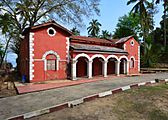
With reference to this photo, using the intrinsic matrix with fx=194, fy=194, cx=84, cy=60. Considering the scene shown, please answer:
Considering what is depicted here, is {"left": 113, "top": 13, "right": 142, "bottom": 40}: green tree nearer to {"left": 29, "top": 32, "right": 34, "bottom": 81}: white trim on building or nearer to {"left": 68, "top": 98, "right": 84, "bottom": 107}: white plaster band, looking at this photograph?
{"left": 29, "top": 32, "right": 34, "bottom": 81}: white trim on building

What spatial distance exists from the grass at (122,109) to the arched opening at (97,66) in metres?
11.8

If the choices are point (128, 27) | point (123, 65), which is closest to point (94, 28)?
point (128, 27)

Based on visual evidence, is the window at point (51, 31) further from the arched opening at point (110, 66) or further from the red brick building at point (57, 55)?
the arched opening at point (110, 66)

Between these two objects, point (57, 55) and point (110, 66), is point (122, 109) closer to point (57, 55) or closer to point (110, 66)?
point (57, 55)

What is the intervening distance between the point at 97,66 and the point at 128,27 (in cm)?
3133

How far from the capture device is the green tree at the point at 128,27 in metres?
50.6

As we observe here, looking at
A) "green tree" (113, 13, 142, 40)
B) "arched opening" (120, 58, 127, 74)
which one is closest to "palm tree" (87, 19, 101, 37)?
"green tree" (113, 13, 142, 40)

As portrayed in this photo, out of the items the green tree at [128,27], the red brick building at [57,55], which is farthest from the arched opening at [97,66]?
the green tree at [128,27]

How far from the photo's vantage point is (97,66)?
24891 millimetres

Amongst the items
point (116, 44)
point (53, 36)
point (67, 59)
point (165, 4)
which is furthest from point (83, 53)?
point (165, 4)

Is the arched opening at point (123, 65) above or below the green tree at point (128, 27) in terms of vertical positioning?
below

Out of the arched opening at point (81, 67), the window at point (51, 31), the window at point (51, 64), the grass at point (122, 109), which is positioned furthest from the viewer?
the arched opening at point (81, 67)

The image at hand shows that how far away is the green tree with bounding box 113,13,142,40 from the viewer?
50.6m

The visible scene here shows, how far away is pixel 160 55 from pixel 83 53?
958 inches
